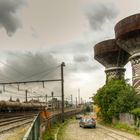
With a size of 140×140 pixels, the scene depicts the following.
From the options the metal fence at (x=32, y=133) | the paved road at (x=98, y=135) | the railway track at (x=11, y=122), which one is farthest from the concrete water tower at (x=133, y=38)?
the metal fence at (x=32, y=133)

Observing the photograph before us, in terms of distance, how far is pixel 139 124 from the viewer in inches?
1313

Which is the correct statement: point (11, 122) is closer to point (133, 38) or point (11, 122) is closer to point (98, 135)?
point (98, 135)

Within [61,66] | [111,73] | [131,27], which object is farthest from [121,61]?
[131,27]

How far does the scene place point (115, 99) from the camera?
152 feet

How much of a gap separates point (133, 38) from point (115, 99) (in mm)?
8259

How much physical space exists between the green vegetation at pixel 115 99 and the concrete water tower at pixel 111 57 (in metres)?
11.8

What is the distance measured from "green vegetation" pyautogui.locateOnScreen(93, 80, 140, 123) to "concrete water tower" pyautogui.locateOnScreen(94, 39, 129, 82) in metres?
11.8

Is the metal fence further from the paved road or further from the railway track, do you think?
the railway track

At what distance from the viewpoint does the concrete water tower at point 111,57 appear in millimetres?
61906

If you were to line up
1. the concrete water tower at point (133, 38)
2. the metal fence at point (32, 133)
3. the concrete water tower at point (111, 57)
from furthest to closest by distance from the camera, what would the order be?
the concrete water tower at point (111, 57)
the concrete water tower at point (133, 38)
the metal fence at point (32, 133)

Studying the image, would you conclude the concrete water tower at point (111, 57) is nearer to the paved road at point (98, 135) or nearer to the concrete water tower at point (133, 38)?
the concrete water tower at point (133, 38)

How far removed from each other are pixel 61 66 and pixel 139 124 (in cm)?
2367

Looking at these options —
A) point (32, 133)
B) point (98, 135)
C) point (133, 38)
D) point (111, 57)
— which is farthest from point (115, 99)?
point (32, 133)

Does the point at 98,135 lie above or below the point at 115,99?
below
